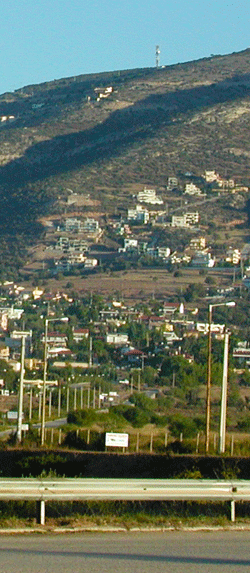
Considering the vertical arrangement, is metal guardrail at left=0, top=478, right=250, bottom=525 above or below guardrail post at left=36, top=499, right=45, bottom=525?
above

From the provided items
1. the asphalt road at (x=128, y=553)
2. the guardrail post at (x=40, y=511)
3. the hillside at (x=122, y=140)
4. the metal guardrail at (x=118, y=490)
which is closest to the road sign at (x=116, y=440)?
the metal guardrail at (x=118, y=490)

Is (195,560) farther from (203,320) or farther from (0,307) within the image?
(0,307)

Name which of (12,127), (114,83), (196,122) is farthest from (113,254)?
(114,83)

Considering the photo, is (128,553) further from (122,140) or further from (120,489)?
(122,140)

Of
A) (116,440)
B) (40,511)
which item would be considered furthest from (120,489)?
(116,440)

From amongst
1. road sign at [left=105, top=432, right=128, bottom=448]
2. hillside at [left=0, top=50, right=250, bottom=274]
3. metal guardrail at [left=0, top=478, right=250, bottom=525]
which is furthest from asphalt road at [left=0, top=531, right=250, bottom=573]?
hillside at [left=0, top=50, right=250, bottom=274]

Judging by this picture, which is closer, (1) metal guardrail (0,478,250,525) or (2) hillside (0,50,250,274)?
(1) metal guardrail (0,478,250,525)

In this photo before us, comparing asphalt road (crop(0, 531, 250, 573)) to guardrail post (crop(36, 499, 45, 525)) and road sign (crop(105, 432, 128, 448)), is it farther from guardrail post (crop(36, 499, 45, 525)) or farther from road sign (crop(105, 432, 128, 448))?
road sign (crop(105, 432, 128, 448))

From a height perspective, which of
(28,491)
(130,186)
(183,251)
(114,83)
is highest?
(114,83)
